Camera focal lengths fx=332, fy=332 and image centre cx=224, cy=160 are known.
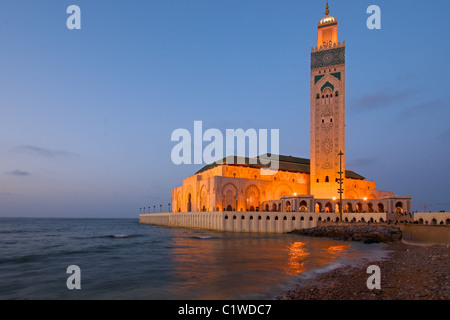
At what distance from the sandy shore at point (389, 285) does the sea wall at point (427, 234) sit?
32.4 ft

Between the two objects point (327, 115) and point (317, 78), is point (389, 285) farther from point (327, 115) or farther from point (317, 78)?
point (317, 78)

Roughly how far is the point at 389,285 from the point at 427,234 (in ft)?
63.6

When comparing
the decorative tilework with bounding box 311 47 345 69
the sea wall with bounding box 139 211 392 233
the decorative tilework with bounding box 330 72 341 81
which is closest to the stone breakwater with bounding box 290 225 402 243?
the sea wall with bounding box 139 211 392 233

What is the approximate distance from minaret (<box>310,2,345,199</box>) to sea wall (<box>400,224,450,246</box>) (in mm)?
30020

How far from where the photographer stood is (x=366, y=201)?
62.7 m

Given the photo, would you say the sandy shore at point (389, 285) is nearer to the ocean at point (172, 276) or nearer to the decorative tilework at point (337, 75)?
the ocean at point (172, 276)

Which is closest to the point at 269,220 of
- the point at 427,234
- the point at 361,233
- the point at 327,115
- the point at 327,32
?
the point at 361,233

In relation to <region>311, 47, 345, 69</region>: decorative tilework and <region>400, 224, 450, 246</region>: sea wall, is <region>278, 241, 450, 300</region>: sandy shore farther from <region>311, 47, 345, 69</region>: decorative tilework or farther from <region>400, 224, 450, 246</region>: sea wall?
<region>311, 47, 345, 69</region>: decorative tilework

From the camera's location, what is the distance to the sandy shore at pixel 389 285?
12.0m

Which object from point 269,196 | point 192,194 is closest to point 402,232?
point 269,196

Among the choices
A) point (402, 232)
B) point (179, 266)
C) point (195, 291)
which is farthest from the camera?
point (402, 232)
